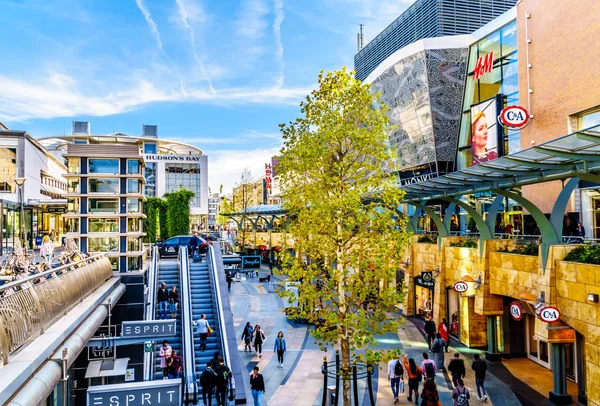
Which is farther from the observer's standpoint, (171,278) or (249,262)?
(249,262)

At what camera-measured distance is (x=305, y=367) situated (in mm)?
18438

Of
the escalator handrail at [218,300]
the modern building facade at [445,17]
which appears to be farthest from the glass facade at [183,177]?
the escalator handrail at [218,300]

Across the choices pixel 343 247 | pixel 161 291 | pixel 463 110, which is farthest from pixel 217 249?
pixel 463 110

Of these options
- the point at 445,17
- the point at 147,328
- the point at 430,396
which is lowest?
the point at 430,396

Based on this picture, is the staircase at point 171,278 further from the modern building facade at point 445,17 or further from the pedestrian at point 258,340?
the modern building facade at point 445,17

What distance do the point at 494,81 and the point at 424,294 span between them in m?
16.4

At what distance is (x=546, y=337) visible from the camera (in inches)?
550

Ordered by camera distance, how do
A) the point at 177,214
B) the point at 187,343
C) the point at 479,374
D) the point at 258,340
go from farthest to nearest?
the point at 177,214 < the point at 258,340 < the point at 187,343 < the point at 479,374

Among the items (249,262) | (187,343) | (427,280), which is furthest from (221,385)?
(249,262)

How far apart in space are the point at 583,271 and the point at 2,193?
4295 centimetres

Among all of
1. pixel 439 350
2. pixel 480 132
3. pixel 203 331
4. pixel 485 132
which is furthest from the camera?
pixel 480 132

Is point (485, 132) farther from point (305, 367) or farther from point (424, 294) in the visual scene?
point (305, 367)

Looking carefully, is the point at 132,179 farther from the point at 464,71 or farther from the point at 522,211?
the point at 464,71

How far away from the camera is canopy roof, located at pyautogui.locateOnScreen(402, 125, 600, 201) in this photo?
11039mm
